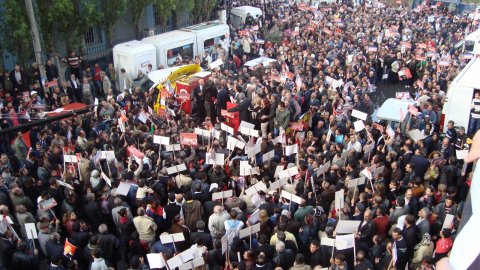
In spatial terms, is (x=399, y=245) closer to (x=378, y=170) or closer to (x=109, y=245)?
(x=378, y=170)

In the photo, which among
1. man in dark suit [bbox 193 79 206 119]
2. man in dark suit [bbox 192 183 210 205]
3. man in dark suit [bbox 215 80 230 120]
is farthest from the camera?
man in dark suit [bbox 193 79 206 119]

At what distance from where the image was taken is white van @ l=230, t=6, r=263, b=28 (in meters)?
28.0

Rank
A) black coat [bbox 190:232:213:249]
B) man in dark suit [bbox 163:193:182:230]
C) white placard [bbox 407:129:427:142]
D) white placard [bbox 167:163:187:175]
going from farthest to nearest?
1. white placard [bbox 407:129:427:142]
2. white placard [bbox 167:163:187:175]
3. man in dark suit [bbox 163:193:182:230]
4. black coat [bbox 190:232:213:249]

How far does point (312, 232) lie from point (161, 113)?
24.2 ft

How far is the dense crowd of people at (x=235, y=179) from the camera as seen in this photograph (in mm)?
7836

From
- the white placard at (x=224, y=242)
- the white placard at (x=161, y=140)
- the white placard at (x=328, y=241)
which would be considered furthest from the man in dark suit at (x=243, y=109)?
the white placard at (x=328, y=241)

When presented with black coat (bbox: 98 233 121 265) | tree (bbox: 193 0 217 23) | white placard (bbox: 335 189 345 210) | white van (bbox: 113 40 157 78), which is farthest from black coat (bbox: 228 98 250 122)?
tree (bbox: 193 0 217 23)

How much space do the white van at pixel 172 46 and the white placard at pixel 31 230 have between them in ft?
38.9

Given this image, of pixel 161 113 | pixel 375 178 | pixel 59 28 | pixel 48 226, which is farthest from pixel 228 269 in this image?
pixel 59 28

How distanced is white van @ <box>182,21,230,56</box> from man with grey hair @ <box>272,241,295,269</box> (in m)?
15.0

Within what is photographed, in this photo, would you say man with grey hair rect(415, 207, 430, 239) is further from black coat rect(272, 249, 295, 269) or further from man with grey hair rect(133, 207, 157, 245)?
man with grey hair rect(133, 207, 157, 245)

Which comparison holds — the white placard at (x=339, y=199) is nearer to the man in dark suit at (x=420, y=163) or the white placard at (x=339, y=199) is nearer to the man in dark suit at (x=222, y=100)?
the man in dark suit at (x=420, y=163)

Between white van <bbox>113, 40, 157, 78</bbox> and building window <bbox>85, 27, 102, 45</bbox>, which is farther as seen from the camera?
building window <bbox>85, 27, 102, 45</bbox>

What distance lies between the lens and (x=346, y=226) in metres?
7.68
